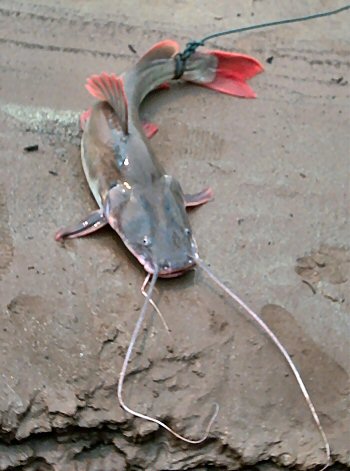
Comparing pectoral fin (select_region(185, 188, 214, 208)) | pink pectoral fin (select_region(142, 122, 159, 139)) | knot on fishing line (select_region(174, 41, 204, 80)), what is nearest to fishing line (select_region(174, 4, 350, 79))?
knot on fishing line (select_region(174, 41, 204, 80))

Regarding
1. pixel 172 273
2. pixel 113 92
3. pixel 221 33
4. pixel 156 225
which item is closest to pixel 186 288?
pixel 172 273

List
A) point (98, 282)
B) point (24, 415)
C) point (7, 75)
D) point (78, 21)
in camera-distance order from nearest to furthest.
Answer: point (24, 415)
point (98, 282)
point (7, 75)
point (78, 21)

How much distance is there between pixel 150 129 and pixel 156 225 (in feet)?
1.84

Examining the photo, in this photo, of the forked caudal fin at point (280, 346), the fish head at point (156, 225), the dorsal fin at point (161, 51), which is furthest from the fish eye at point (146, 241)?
the dorsal fin at point (161, 51)

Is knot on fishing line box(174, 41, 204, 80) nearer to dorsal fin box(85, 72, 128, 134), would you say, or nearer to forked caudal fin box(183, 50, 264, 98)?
forked caudal fin box(183, 50, 264, 98)

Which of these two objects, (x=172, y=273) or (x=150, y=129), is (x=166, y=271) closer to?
(x=172, y=273)

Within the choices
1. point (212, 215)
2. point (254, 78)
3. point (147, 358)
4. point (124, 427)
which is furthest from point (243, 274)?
point (254, 78)

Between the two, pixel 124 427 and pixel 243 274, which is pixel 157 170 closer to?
pixel 243 274

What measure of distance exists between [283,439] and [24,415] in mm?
610

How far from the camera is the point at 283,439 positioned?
2.10 metres

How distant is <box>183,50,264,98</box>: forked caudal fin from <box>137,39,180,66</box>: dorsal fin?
69mm

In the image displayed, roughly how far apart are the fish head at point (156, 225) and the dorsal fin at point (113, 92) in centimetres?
26

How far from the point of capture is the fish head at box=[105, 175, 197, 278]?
2.20 meters

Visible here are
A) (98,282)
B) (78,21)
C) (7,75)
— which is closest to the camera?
(98,282)
